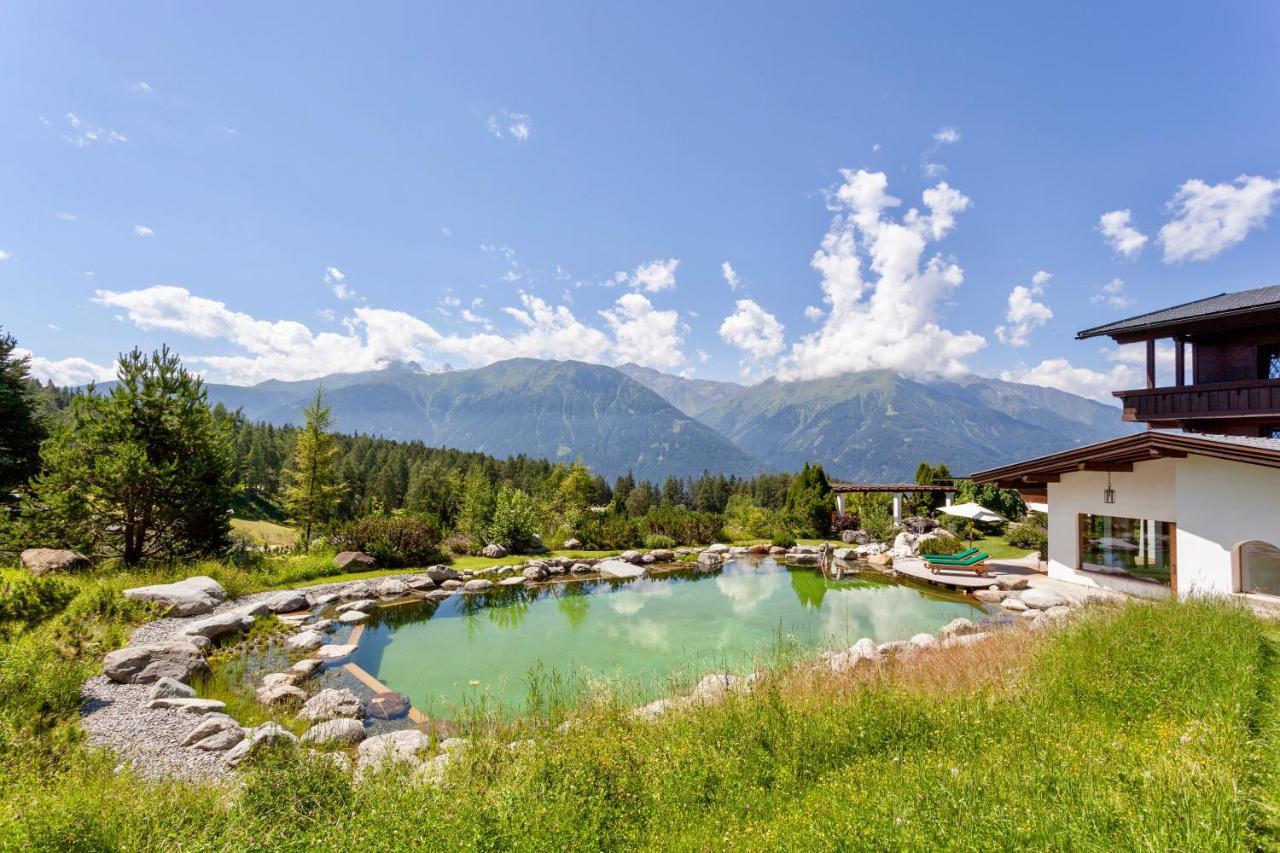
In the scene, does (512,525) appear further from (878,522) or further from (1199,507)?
(1199,507)

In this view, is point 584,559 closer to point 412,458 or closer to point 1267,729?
point 1267,729

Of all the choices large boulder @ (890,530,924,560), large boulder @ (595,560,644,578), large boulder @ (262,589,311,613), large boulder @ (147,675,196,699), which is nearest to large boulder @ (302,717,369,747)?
large boulder @ (147,675,196,699)

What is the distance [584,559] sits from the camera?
1678 centimetres

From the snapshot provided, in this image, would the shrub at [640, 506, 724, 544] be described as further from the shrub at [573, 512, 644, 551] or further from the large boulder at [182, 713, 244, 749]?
the large boulder at [182, 713, 244, 749]

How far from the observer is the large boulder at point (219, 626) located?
8084 mm

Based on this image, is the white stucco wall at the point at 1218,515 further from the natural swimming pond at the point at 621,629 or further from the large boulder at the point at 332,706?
the large boulder at the point at 332,706

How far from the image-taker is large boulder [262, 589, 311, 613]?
1017cm

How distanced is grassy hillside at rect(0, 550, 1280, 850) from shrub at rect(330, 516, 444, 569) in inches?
362

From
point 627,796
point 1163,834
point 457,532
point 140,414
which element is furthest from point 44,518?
point 1163,834

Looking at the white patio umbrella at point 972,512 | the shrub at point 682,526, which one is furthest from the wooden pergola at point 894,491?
the shrub at point 682,526

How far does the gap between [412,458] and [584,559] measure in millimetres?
53115

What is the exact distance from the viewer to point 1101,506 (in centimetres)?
1132

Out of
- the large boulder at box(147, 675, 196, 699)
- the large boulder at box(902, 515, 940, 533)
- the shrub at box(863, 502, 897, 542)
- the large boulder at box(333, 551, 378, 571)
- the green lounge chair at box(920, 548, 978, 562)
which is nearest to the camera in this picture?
the large boulder at box(147, 675, 196, 699)

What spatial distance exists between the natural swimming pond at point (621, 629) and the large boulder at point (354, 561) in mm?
3161
